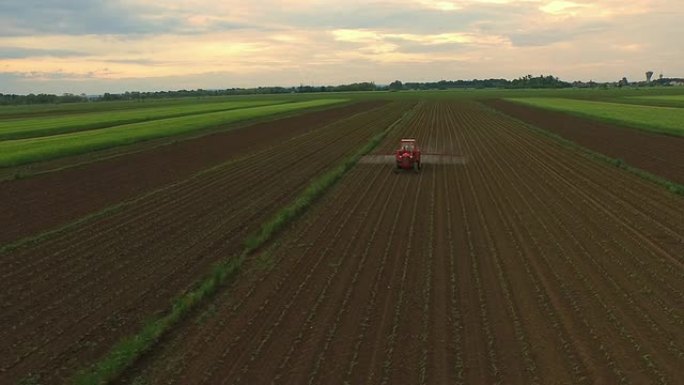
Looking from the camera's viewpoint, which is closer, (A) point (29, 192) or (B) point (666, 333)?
(B) point (666, 333)

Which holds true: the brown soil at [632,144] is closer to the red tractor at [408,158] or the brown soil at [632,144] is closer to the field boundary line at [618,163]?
the field boundary line at [618,163]

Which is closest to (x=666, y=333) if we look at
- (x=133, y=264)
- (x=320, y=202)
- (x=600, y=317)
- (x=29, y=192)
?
(x=600, y=317)

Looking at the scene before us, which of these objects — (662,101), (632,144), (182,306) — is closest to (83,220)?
(182,306)

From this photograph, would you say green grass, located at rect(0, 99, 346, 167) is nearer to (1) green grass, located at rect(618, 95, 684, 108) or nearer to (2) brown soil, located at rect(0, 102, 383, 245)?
(2) brown soil, located at rect(0, 102, 383, 245)

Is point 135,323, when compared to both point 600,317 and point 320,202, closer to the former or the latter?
point 600,317

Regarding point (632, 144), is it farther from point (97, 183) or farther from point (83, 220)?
point (83, 220)

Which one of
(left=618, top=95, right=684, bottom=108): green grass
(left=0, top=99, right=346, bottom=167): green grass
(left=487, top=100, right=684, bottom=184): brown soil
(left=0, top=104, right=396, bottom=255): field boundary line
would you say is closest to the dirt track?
(left=0, top=104, right=396, bottom=255): field boundary line
